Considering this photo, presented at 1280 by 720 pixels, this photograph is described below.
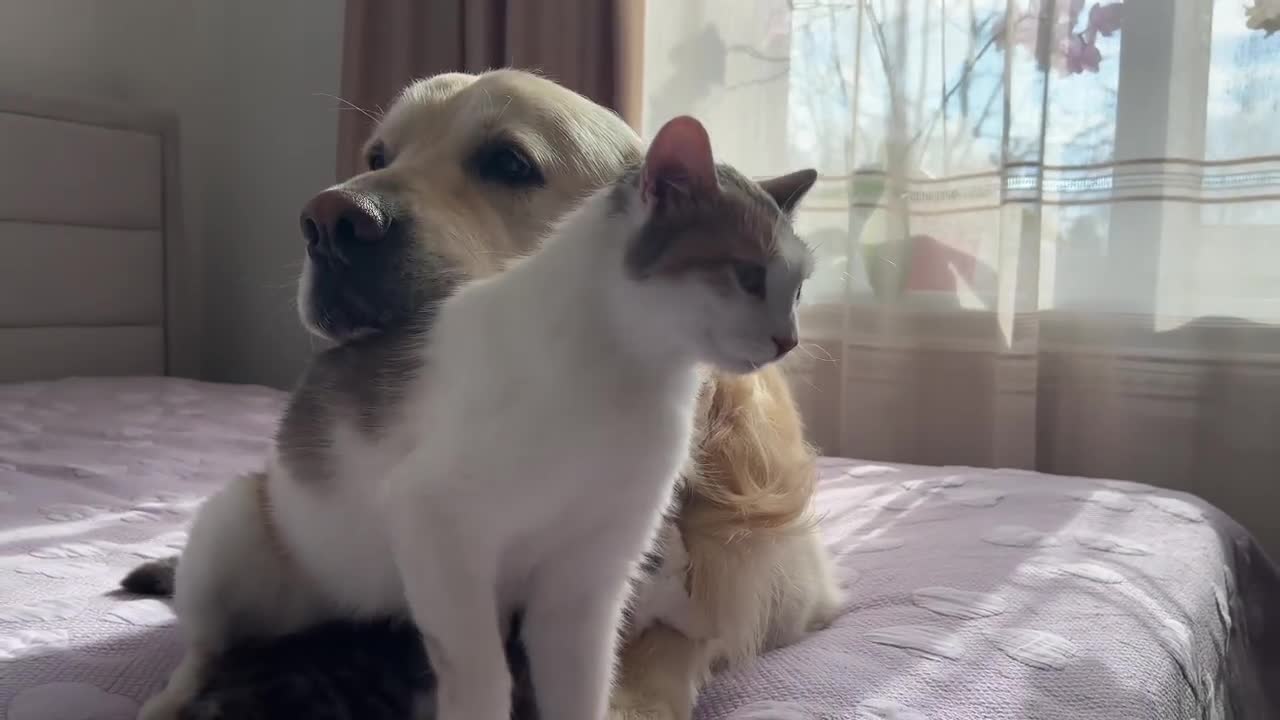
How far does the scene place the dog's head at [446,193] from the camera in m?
A: 0.65

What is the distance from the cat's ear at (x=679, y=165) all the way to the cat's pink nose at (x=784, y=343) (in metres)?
0.10

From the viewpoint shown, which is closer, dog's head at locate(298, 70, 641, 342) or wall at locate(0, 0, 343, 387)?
dog's head at locate(298, 70, 641, 342)

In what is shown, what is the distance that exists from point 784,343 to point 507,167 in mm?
294

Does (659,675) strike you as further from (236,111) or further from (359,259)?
(236,111)

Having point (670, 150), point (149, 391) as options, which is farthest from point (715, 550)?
point (149, 391)

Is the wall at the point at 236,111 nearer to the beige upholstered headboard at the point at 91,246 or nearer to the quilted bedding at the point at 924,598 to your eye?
the beige upholstered headboard at the point at 91,246

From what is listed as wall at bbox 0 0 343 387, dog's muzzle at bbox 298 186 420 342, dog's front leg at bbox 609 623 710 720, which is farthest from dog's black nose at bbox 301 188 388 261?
wall at bbox 0 0 343 387

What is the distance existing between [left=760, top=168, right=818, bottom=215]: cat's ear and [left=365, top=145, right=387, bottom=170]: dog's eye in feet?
1.12

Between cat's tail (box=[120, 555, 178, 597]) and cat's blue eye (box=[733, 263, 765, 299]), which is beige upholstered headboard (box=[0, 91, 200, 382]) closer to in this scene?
cat's tail (box=[120, 555, 178, 597])

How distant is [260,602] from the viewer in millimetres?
693

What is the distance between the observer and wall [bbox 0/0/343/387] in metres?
2.89

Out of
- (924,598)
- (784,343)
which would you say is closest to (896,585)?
(924,598)

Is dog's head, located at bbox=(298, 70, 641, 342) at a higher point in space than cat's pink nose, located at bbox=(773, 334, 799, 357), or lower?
higher

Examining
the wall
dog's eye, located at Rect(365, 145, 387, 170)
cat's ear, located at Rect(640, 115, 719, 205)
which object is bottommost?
cat's ear, located at Rect(640, 115, 719, 205)
